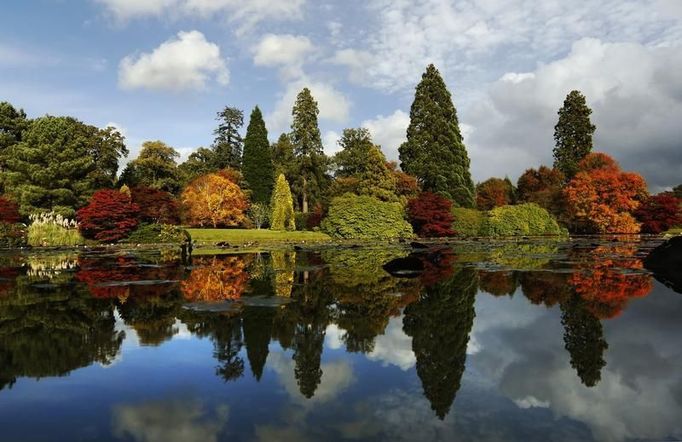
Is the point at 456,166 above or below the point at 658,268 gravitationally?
above

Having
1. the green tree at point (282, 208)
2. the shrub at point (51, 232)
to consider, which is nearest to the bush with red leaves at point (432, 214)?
the green tree at point (282, 208)

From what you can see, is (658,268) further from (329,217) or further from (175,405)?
(329,217)

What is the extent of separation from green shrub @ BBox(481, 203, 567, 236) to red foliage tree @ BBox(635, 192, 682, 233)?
10.4 meters

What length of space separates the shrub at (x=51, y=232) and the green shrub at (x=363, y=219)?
22664mm

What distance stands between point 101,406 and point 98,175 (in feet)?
144

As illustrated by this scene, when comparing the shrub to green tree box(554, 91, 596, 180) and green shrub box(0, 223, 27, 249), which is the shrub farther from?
green tree box(554, 91, 596, 180)

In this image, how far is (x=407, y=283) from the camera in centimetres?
1596

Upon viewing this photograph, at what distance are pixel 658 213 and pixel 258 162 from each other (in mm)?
49623

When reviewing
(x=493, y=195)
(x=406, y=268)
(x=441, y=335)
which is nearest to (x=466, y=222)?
(x=493, y=195)

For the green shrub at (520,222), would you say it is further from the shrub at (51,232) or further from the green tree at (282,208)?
the shrub at (51,232)

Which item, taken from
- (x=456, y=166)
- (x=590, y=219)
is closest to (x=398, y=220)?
(x=456, y=166)

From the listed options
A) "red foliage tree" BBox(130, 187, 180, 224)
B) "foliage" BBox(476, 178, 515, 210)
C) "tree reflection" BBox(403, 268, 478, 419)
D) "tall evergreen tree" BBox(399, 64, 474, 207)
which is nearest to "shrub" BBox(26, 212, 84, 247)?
"red foliage tree" BBox(130, 187, 180, 224)

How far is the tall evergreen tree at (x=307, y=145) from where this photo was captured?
61438 millimetres

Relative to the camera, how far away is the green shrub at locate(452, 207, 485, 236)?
49.7m
